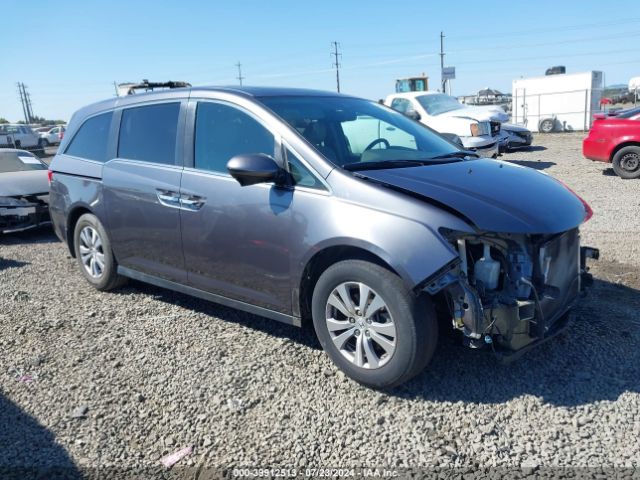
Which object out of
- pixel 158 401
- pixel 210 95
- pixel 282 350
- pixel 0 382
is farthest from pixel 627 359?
pixel 0 382

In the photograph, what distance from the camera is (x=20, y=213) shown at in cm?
813

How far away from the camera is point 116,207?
482cm

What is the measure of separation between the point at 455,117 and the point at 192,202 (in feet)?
33.5

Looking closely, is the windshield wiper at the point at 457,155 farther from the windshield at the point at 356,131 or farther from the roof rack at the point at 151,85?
the roof rack at the point at 151,85

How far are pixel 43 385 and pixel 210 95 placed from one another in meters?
2.36

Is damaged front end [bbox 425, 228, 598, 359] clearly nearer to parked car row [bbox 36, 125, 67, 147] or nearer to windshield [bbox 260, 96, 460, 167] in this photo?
windshield [bbox 260, 96, 460, 167]

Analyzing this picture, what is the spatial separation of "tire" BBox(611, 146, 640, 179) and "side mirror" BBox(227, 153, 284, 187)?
10065mm

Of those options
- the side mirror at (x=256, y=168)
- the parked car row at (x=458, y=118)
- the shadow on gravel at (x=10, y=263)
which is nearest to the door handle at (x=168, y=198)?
the side mirror at (x=256, y=168)

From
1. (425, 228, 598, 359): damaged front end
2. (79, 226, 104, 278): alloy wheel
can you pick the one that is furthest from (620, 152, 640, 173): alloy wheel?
(79, 226, 104, 278): alloy wheel

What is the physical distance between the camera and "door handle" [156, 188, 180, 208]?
4223 mm

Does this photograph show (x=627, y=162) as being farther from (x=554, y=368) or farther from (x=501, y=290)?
(x=501, y=290)

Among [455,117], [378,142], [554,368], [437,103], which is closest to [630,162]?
[455,117]

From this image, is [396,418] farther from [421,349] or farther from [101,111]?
[101,111]

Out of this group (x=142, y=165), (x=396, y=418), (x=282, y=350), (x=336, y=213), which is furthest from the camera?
(x=142, y=165)
